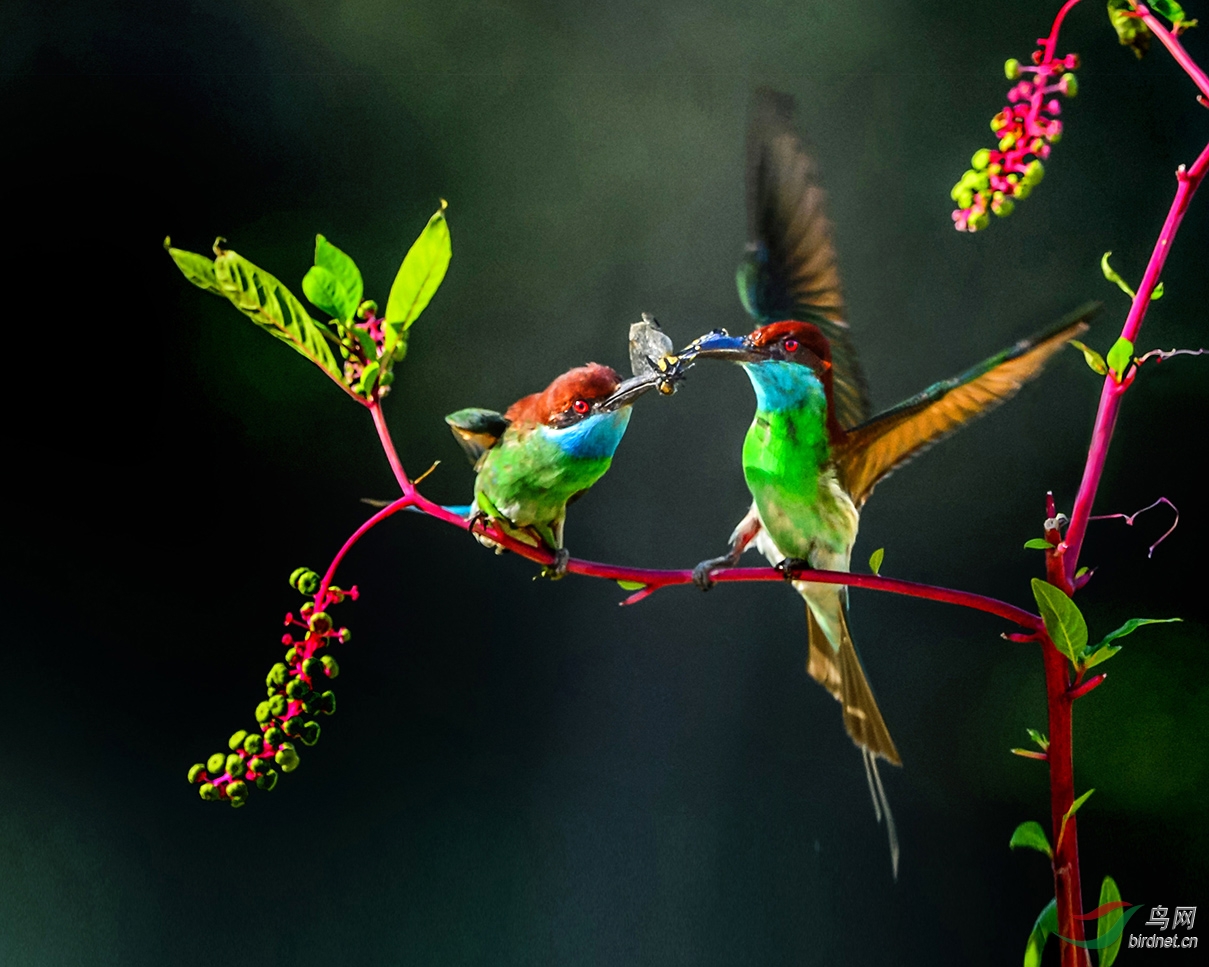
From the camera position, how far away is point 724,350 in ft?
2.51

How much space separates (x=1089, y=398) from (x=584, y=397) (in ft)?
1.91

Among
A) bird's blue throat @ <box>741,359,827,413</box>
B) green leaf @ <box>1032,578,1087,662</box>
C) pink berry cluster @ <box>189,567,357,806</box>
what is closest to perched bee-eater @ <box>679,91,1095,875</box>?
bird's blue throat @ <box>741,359,827,413</box>

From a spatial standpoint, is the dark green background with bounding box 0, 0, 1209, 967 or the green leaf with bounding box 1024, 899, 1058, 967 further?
the dark green background with bounding box 0, 0, 1209, 967

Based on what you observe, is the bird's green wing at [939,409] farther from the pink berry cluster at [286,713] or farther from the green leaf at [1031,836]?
the pink berry cluster at [286,713]

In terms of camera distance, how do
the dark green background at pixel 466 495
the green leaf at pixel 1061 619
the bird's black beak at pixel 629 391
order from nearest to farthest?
the green leaf at pixel 1061 619 < the bird's black beak at pixel 629 391 < the dark green background at pixel 466 495

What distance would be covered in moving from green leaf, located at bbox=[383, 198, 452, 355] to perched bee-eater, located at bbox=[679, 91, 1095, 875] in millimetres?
190

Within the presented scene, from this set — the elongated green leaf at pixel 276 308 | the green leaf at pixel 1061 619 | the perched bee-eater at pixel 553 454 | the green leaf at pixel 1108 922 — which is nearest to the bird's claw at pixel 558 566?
the perched bee-eater at pixel 553 454

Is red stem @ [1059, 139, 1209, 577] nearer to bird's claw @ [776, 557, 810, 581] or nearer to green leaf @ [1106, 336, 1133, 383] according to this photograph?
green leaf @ [1106, 336, 1133, 383]

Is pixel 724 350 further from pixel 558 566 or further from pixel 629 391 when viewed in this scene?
pixel 558 566

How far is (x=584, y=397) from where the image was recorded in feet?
2.62

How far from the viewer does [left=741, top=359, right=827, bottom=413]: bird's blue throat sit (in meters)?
0.78

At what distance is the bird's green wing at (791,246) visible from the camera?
845 mm

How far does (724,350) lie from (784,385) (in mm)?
58

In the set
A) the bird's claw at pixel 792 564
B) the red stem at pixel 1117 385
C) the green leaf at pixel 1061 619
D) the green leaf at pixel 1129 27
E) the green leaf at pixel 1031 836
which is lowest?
the green leaf at pixel 1031 836
